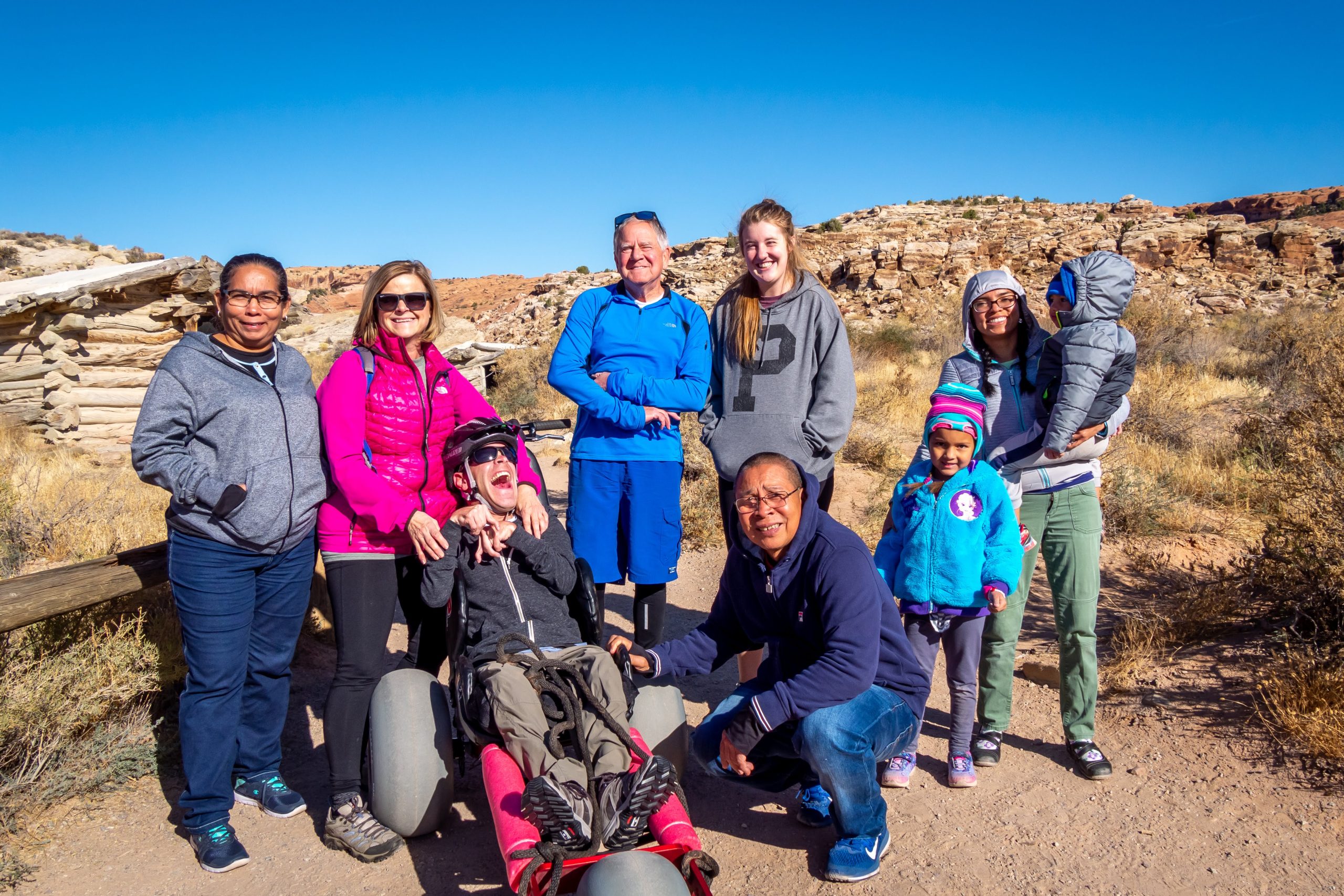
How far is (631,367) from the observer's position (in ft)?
12.5

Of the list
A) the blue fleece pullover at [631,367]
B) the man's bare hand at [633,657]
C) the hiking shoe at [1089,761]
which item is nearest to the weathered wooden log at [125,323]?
the blue fleece pullover at [631,367]

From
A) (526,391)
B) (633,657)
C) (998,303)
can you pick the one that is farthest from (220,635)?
(526,391)

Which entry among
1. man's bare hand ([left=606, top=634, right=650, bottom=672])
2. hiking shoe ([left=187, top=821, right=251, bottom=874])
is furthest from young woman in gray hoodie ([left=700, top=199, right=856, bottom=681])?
hiking shoe ([left=187, top=821, right=251, bottom=874])

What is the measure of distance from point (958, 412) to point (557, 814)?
2048mm

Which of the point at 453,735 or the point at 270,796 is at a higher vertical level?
the point at 453,735

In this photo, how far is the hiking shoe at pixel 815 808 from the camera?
3057mm

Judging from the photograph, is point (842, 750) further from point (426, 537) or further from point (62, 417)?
point (62, 417)

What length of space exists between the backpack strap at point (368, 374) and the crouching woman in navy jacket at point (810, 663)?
1123 mm

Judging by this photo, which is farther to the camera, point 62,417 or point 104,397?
point 104,397

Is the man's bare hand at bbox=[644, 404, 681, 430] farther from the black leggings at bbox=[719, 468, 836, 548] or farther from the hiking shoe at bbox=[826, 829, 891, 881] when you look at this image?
the hiking shoe at bbox=[826, 829, 891, 881]

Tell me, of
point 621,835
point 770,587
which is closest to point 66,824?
point 621,835

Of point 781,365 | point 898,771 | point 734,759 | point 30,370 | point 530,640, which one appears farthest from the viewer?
point 30,370

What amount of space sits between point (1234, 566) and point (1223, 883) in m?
2.59

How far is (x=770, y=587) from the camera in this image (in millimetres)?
2789
